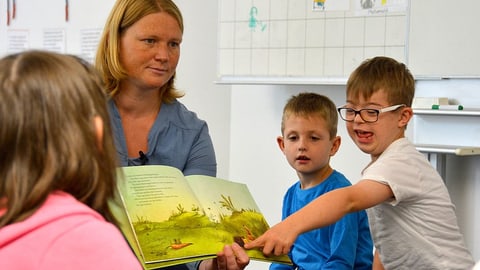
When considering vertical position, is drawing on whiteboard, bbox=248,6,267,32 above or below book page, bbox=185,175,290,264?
above

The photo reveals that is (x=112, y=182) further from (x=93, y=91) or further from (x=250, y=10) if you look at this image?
(x=250, y=10)

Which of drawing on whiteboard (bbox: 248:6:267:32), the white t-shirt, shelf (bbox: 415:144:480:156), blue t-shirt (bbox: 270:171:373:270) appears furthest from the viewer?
drawing on whiteboard (bbox: 248:6:267:32)

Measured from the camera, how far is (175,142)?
2.30 m

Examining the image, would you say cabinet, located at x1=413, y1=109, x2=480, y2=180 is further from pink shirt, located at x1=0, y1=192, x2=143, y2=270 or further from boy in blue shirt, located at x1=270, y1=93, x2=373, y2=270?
pink shirt, located at x1=0, y1=192, x2=143, y2=270

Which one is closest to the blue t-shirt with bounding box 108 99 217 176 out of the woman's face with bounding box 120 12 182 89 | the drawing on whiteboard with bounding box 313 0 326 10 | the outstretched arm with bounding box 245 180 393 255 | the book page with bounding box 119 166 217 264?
the woman's face with bounding box 120 12 182 89

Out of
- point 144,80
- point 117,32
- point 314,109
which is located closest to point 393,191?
point 314,109

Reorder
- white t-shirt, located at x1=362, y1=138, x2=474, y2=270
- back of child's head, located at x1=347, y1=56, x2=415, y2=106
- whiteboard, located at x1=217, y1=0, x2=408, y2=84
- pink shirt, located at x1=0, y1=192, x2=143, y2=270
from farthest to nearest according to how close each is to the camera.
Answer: whiteboard, located at x1=217, y1=0, x2=408, y2=84, back of child's head, located at x1=347, y1=56, x2=415, y2=106, white t-shirt, located at x1=362, y1=138, x2=474, y2=270, pink shirt, located at x1=0, y1=192, x2=143, y2=270

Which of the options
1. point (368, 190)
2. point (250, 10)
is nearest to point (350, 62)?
point (250, 10)

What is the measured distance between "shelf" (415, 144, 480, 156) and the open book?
1185 mm

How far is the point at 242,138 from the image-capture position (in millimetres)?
4098

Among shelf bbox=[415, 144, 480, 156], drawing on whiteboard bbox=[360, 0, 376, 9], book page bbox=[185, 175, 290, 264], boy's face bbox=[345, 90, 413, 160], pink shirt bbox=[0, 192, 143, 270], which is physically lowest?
book page bbox=[185, 175, 290, 264]

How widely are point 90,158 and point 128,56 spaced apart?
127 cm

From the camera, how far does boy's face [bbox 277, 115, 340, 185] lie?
2555mm

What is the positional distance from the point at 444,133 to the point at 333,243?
1.06 meters
